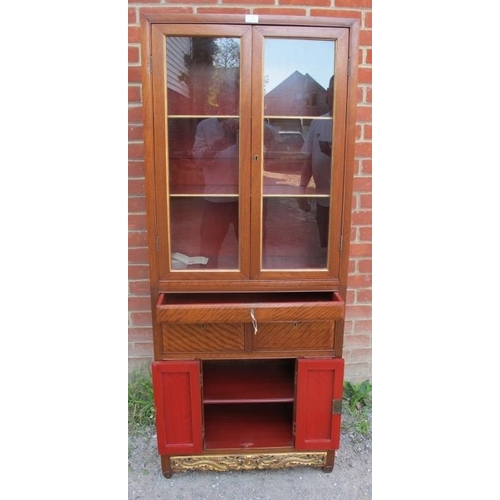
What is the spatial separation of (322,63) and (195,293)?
1015 mm

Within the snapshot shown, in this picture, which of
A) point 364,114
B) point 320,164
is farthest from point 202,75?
point 364,114

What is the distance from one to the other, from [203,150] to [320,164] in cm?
46

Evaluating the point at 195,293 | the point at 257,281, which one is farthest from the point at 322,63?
the point at 195,293

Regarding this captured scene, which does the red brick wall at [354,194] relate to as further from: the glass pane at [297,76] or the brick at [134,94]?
the glass pane at [297,76]

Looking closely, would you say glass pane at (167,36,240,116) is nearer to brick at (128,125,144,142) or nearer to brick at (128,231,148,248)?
brick at (128,125,144,142)

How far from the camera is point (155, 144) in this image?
148 centimetres

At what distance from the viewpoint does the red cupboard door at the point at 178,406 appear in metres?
1.60

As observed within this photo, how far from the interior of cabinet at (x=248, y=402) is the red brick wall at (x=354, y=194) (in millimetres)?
429

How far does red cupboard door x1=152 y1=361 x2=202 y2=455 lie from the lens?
1597mm

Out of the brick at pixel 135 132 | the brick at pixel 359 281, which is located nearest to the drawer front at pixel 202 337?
the brick at pixel 359 281

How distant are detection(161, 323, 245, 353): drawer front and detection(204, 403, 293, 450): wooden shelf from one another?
1.42 ft

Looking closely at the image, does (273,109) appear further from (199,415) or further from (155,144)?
(199,415)

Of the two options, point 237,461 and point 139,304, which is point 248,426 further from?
point 139,304

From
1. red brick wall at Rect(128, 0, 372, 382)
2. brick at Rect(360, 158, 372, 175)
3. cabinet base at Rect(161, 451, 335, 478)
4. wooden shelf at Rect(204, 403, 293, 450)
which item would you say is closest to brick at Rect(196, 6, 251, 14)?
red brick wall at Rect(128, 0, 372, 382)
